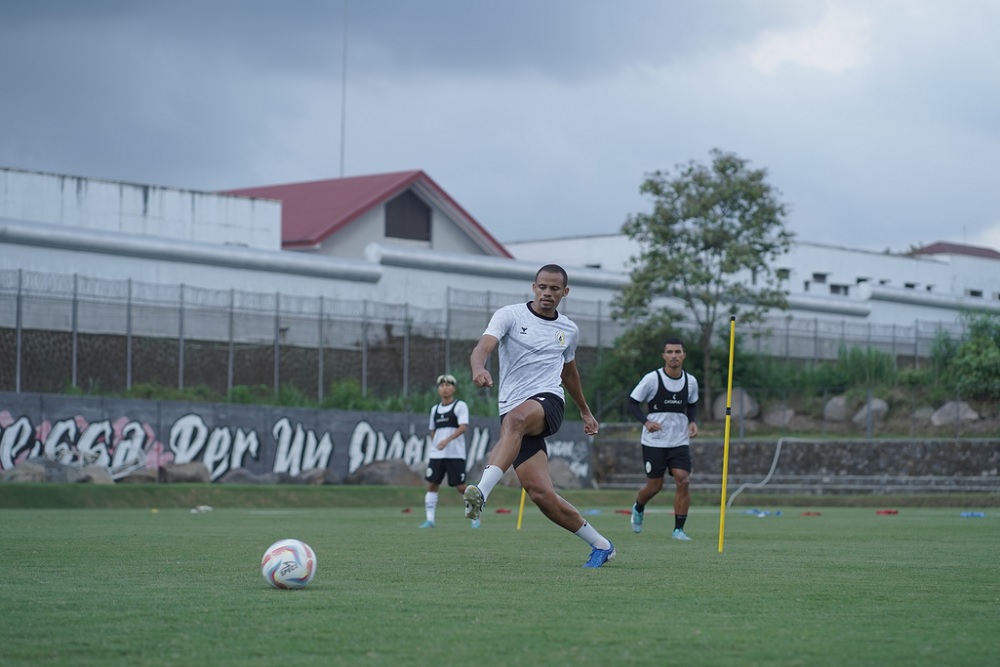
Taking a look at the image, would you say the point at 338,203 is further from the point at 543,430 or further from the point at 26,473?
the point at 543,430

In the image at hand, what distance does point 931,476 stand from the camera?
3722 cm

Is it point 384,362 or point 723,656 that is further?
point 384,362

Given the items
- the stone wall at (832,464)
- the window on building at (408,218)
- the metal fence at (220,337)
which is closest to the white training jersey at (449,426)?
the metal fence at (220,337)

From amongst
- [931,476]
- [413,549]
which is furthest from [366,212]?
[413,549]

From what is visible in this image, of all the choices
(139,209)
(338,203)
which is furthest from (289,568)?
(338,203)

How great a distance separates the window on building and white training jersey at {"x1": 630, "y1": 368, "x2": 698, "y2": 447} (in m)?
37.6

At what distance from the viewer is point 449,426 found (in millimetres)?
20047

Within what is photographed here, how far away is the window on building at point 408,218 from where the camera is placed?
53.5 m

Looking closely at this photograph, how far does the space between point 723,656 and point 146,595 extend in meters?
3.67

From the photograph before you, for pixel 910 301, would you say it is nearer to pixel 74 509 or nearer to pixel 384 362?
pixel 384 362

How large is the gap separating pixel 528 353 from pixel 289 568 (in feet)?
9.64

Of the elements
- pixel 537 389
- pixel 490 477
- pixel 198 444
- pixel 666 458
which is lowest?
pixel 198 444

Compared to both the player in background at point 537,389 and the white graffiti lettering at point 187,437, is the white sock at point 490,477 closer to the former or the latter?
the player in background at point 537,389

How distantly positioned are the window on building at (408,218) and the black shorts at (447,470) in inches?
1324
